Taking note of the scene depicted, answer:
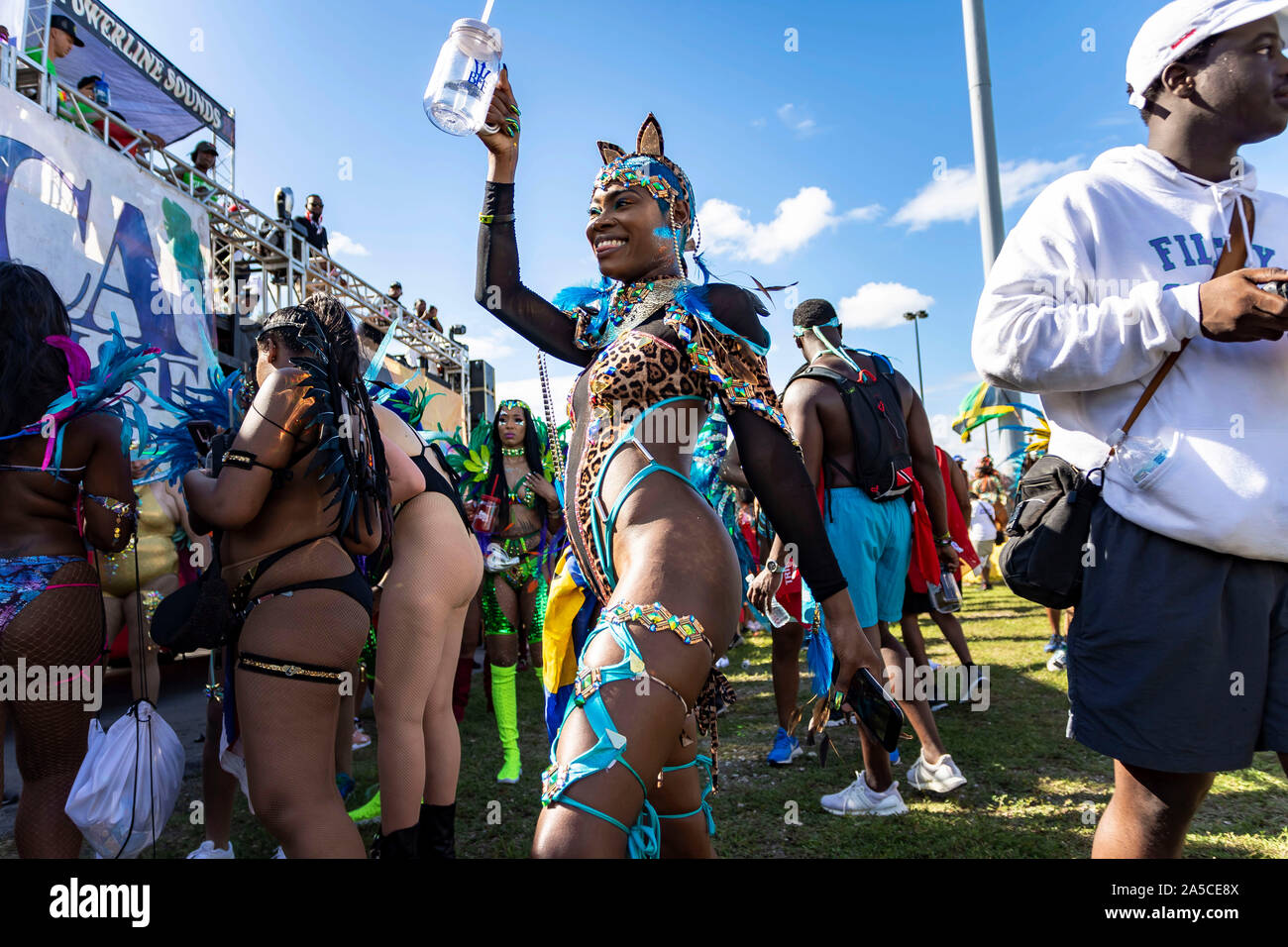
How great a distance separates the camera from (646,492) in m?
1.53

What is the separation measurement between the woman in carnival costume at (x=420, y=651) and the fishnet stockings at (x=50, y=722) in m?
0.93

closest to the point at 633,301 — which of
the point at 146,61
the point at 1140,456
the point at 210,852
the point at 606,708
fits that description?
the point at 606,708

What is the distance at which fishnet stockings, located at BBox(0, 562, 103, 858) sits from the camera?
2.32 m

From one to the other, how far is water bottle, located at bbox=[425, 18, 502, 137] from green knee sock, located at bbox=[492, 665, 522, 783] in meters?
3.07

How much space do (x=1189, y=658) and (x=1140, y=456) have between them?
1.36 ft

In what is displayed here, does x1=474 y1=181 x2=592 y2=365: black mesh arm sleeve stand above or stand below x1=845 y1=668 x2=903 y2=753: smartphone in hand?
above

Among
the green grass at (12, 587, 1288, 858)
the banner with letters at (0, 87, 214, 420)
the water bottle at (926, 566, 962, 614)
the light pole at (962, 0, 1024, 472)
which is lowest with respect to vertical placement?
the green grass at (12, 587, 1288, 858)

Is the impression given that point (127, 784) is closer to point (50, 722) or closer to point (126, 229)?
point (50, 722)

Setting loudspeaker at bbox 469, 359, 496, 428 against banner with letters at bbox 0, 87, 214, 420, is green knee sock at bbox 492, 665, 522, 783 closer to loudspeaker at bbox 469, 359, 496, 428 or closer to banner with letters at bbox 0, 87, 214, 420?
banner with letters at bbox 0, 87, 214, 420

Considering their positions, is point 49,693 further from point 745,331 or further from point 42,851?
point 745,331

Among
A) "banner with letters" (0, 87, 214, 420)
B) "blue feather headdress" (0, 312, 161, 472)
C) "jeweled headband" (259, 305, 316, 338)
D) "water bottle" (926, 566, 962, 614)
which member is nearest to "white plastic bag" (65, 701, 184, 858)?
"blue feather headdress" (0, 312, 161, 472)

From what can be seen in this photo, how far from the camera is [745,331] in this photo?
67.1 inches

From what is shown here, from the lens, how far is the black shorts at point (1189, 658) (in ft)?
4.80

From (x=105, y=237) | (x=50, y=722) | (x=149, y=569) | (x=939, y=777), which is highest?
(x=105, y=237)
